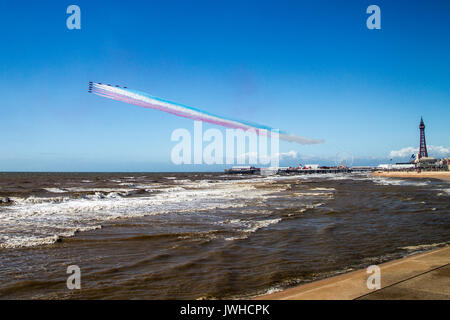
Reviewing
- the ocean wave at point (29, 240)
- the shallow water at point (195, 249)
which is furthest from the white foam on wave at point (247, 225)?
the ocean wave at point (29, 240)

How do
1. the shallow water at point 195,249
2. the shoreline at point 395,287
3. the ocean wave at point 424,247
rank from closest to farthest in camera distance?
the shoreline at point 395,287
the shallow water at point 195,249
the ocean wave at point 424,247

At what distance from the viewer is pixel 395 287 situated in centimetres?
513

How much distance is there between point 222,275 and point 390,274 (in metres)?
3.64

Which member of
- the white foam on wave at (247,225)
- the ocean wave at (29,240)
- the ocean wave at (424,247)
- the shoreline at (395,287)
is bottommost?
the white foam on wave at (247,225)

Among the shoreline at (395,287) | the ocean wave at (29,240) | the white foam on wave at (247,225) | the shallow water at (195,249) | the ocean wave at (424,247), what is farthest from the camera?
the white foam on wave at (247,225)

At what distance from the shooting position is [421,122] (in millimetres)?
192375

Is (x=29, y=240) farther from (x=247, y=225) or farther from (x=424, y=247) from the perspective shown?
(x=424, y=247)

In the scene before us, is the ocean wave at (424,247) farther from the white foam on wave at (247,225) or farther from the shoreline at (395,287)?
the white foam on wave at (247,225)

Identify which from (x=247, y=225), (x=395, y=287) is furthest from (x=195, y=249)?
(x=395, y=287)

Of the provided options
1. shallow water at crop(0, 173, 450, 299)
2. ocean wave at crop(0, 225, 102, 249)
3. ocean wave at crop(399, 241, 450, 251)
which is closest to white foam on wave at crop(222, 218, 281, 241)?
shallow water at crop(0, 173, 450, 299)

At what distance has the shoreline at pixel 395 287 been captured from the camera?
4812 mm

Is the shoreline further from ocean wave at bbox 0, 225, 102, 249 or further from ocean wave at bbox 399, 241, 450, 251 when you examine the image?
ocean wave at bbox 0, 225, 102, 249
